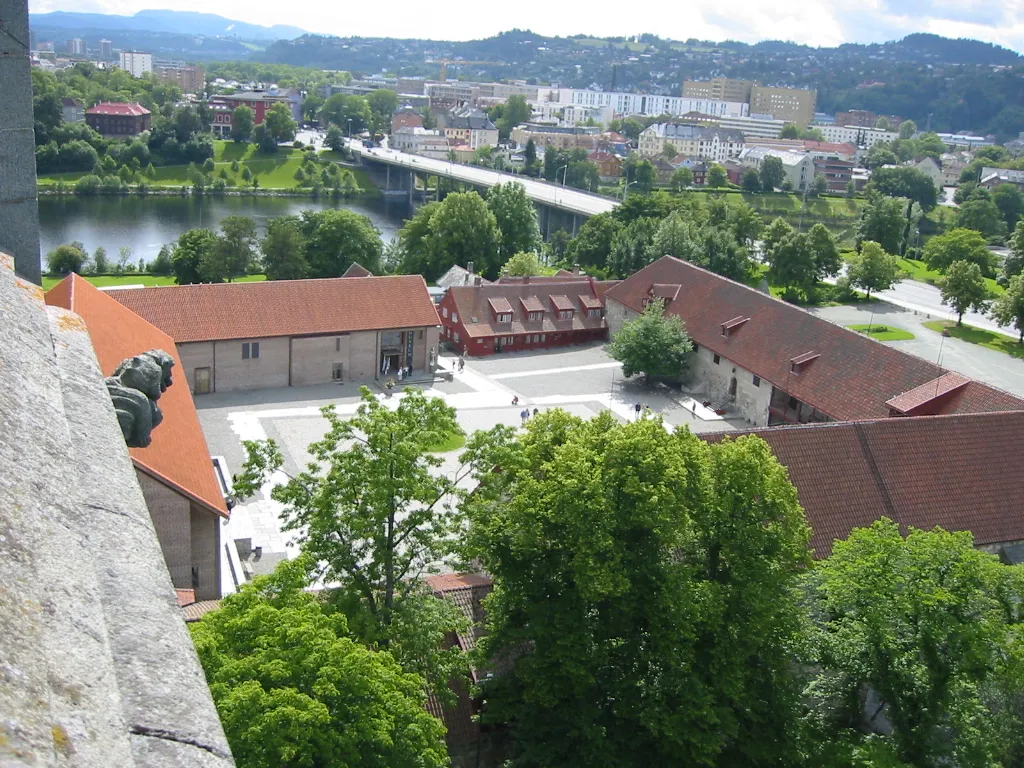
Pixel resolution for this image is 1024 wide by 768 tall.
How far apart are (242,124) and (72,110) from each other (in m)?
23.7

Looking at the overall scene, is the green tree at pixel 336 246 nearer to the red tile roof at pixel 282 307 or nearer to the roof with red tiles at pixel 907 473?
the red tile roof at pixel 282 307

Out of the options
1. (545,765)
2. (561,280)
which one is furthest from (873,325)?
(545,765)

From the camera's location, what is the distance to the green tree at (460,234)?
62.9 meters

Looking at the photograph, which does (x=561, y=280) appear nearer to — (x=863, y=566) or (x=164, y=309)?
(x=164, y=309)

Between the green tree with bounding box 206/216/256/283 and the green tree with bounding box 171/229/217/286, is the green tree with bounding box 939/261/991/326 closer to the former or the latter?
the green tree with bounding box 206/216/256/283

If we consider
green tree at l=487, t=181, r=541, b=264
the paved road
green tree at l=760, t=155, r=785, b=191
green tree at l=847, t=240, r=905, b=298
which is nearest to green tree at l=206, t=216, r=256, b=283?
green tree at l=487, t=181, r=541, b=264

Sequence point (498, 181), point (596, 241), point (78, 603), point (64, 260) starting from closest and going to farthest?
point (78, 603) < point (64, 260) < point (596, 241) < point (498, 181)

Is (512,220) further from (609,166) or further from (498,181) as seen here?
(609,166)

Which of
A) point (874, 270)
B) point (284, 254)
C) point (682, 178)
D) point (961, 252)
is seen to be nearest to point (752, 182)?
point (682, 178)

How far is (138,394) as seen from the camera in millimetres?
9352

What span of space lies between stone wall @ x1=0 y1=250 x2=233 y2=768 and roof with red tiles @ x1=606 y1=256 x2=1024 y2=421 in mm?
29806

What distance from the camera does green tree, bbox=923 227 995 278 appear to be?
7438 centimetres

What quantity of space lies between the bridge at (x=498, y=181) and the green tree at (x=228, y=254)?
28.8 m

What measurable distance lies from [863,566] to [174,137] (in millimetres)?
121078
